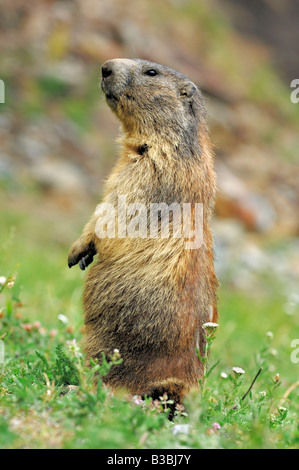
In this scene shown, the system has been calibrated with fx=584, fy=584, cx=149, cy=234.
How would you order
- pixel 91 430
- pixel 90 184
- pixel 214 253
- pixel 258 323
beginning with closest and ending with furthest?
pixel 91 430 < pixel 214 253 < pixel 258 323 < pixel 90 184

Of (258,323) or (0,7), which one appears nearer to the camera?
(258,323)

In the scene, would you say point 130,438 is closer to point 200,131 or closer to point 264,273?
point 200,131

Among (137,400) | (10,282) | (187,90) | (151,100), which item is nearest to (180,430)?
(137,400)

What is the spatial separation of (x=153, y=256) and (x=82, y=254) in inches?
23.9

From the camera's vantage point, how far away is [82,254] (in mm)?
3861

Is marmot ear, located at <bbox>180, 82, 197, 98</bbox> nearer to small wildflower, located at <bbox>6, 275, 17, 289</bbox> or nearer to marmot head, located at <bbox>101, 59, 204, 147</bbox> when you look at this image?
marmot head, located at <bbox>101, 59, 204, 147</bbox>

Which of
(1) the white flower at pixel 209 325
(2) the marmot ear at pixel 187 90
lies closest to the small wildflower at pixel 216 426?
(1) the white flower at pixel 209 325

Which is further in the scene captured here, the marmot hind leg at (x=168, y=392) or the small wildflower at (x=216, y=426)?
the marmot hind leg at (x=168, y=392)

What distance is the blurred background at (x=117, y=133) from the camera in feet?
33.3

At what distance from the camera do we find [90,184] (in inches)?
522

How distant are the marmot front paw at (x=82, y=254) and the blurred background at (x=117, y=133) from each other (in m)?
2.52

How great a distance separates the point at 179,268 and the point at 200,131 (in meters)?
1.17

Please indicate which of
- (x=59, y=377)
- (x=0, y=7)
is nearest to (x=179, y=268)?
(x=59, y=377)

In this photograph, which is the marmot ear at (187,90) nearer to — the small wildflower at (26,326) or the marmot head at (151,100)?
the marmot head at (151,100)
